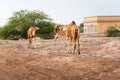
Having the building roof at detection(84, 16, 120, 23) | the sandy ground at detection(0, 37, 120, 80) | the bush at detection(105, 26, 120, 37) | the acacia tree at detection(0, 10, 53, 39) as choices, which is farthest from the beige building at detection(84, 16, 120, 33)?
the sandy ground at detection(0, 37, 120, 80)

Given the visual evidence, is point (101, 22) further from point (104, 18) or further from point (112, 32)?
point (112, 32)

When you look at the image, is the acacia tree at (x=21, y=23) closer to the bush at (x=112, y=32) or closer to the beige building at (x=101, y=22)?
the bush at (x=112, y=32)

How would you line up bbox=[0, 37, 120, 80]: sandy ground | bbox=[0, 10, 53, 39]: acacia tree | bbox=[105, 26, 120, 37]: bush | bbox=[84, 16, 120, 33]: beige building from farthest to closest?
bbox=[84, 16, 120, 33]: beige building
bbox=[105, 26, 120, 37]: bush
bbox=[0, 10, 53, 39]: acacia tree
bbox=[0, 37, 120, 80]: sandy ground

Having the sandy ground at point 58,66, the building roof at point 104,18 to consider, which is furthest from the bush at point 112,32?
the sandy ground at point 58,66

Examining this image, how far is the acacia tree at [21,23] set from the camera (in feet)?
138

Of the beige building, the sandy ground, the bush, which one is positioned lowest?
the sandy ground

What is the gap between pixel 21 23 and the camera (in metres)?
42.1

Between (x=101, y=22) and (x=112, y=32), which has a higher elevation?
(x=101, y=22)

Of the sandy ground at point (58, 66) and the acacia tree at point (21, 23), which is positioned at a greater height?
the acacia tree at point (21, 23)

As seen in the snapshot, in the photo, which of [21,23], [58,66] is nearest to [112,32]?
[21,23]

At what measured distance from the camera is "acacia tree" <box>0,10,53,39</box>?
4216 cm

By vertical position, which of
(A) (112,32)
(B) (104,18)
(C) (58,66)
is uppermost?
(B) (104,18)

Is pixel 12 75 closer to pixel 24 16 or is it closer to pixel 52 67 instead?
pixel 52 67

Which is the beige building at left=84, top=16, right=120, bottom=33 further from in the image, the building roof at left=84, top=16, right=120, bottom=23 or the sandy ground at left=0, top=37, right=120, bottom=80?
the sandy ground at left=0, top=37, right=120, bottom=80
